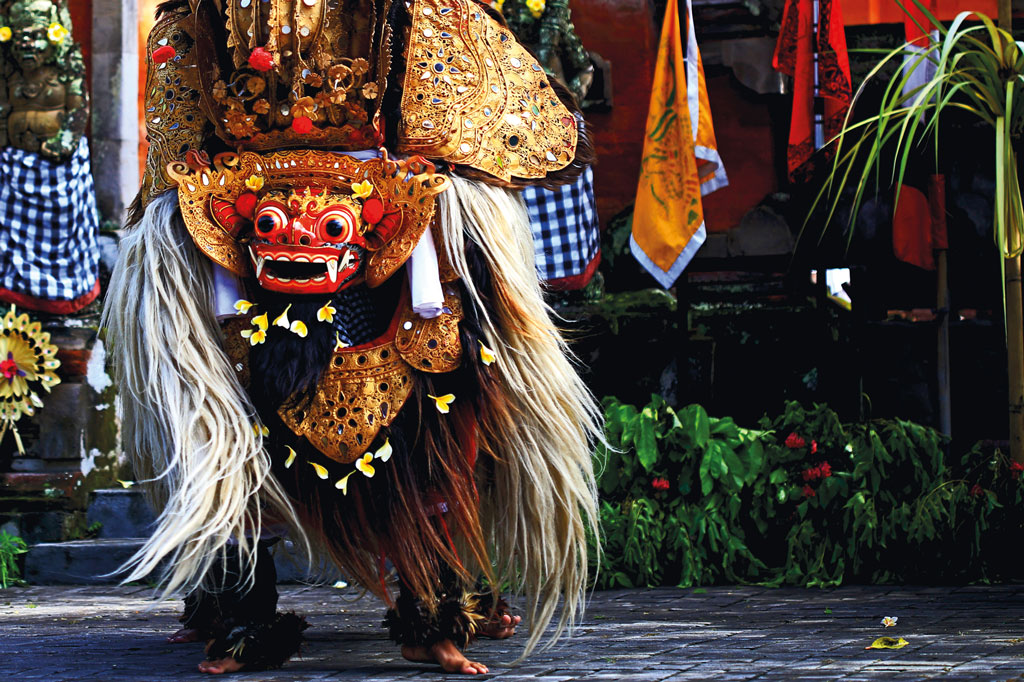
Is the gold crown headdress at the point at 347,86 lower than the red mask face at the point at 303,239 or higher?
higher

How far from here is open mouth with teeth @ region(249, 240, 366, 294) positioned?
3.71m

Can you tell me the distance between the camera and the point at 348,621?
5078 mm

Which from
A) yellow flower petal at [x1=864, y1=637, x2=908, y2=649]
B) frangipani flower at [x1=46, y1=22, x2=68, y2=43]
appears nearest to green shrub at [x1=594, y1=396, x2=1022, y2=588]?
yellow flower petal at [x1=864, y1=637, x2=908, y2=649]

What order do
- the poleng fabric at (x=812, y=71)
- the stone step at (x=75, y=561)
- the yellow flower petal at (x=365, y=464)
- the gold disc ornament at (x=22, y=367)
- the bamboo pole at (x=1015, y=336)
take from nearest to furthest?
the yellow flower petal at (x=365, y=464), the bamboo pole at (x=1015, y=336), the poleng fabric at (x=812, y=71), the stone step at (x=75, y=561), the gold disc ornament at (x=22, y=367)

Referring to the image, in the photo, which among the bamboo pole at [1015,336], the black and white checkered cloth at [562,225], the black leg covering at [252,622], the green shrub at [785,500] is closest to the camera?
the black leg covering at [252,622]

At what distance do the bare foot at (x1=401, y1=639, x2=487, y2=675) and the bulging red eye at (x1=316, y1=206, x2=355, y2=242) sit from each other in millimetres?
1228

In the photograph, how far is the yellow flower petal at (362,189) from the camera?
3832 mm

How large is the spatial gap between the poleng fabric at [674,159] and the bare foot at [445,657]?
2.67 m

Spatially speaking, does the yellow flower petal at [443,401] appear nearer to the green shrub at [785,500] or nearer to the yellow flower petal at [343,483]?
the yellow flower petal at [343,483]

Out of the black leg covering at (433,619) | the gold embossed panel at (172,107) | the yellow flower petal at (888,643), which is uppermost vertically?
the gold embossed panel at (172,107)

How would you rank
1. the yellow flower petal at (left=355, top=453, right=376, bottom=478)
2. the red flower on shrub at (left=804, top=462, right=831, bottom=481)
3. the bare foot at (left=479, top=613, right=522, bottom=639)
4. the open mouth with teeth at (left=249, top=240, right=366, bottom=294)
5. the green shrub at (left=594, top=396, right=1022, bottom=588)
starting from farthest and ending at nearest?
the red flower on shrub at (left=804, top=462, right=831, bottom=481), the green shrub at (left=594, top=396, right=1022, bottom=588), the bare foot at (left=479, top=613, right=522, bottom=639), the yellow flower petal at (left=355, top=453, right=376, bottom=478), the open mouth with teeth at (left=249, top=240, right=366, bottom=294)

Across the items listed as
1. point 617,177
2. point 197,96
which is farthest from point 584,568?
point 617,177

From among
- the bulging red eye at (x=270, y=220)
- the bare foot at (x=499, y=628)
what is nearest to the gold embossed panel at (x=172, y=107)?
the bulging red eye at (x=270, y=220)

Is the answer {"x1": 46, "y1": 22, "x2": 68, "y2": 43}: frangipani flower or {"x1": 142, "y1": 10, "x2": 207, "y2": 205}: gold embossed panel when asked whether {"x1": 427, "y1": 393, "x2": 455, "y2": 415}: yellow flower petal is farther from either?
{"x1": 46, "y1": 22, "x2": 68, "y2": 43}: frangipani flower
